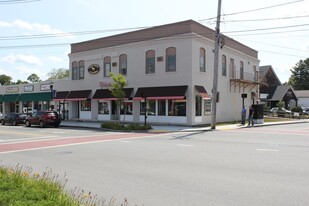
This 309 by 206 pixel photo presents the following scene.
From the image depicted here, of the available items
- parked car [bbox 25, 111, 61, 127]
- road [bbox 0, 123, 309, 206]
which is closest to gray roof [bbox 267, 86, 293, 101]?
parked car [bbox 25, 111, 61, 127]

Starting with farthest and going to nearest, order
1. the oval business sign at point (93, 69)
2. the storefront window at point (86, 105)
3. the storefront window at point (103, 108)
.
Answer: the storefront window at point (86, 105) → the oval business sign at point (93, 69) → the storefront window at point (103, 108)

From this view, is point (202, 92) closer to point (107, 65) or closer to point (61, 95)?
point (107, 65)

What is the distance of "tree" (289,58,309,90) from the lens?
106562mm

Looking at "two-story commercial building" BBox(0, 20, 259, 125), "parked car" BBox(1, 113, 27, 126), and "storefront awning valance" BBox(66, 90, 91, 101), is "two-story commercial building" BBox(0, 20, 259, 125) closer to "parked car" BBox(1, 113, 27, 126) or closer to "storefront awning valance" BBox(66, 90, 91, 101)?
"storefront awning valance" BBox(66, 90, 91, 101)

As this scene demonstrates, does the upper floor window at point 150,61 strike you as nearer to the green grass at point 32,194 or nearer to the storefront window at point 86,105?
the storefront window at point 86,105

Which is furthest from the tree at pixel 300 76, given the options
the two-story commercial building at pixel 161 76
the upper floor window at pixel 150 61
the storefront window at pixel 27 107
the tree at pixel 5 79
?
the tree at pixel 5 79

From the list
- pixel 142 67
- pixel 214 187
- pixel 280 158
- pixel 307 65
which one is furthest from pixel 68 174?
pixel 307 65

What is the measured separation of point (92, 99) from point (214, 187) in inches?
1207

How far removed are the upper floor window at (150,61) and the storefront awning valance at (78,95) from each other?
8.42 m

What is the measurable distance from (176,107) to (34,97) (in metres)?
23.2

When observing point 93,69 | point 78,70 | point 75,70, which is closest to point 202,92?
point 93,69

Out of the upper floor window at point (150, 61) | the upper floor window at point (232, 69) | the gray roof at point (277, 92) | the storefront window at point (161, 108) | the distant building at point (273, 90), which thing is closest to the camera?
the storefront window at point (161, 108)

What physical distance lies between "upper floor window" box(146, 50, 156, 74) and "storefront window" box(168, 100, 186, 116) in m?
3.64

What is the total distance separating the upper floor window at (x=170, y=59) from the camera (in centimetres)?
3052
